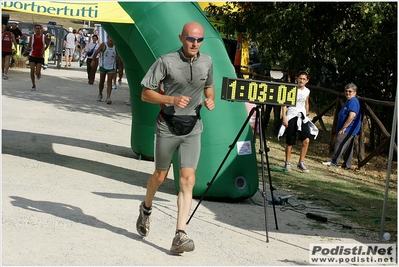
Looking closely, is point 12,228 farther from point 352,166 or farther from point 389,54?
point 389,54

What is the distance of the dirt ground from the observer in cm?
622

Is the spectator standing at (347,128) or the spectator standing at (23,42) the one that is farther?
the spectator standing at (23,42)

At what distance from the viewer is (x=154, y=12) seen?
8922mm

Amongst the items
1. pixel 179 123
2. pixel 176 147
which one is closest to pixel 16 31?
pixel 176 147

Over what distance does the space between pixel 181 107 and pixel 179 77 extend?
33cm

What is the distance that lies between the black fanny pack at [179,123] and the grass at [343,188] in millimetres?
2496

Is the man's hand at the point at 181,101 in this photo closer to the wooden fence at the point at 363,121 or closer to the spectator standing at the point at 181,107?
the spectator standing at the point at 181,107

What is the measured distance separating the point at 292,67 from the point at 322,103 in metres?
1.05

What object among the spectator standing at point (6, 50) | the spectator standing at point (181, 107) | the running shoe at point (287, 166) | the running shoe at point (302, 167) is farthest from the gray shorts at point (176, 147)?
the spectator standing at point (6, 50)

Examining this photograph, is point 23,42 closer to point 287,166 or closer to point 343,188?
point 287,166

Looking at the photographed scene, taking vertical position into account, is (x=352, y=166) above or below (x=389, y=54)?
below

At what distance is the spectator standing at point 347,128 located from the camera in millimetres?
12930

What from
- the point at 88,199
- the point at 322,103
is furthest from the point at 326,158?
the point at 88,199

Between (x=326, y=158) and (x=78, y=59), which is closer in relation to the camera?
(x=326, y=158)
